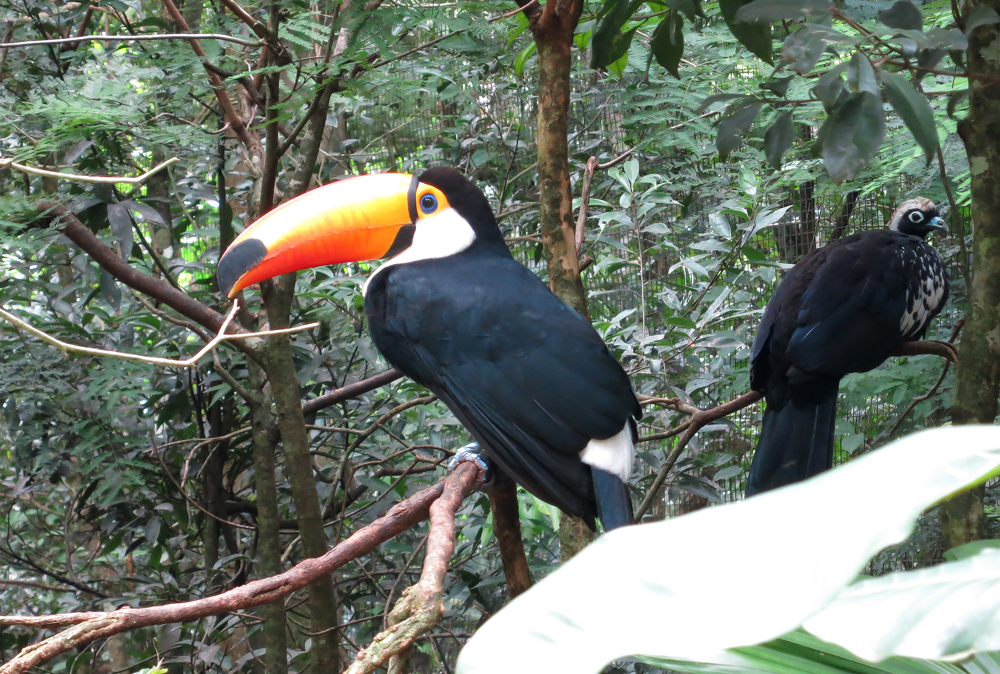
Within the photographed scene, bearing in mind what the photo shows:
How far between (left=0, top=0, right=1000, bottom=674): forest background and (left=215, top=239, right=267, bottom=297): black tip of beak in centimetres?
25

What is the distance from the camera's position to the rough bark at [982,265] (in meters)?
1.59

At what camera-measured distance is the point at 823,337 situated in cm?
225

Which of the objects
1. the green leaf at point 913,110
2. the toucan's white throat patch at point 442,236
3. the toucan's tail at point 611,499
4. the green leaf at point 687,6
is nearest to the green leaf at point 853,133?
the green leaf at point 913,110

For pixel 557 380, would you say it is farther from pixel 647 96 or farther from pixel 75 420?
pixel 75 420

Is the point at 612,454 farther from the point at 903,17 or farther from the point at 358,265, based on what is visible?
the point at 358,265

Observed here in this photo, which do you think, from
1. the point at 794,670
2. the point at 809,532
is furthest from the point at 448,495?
the point at 809,532

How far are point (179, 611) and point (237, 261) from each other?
1.10m

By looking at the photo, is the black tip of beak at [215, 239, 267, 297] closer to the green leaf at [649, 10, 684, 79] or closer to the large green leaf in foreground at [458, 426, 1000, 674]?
the green leaf at [649, 10, 684, 79]

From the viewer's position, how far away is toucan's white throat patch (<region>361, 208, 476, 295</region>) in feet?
7.20

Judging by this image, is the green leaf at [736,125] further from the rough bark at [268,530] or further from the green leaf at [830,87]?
the rough bark at [268,530]

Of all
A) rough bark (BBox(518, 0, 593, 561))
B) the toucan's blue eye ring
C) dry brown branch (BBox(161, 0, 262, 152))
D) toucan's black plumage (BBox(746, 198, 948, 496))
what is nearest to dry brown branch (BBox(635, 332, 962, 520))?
toucan's black plumage (BBox(746, 198, 948, 496))

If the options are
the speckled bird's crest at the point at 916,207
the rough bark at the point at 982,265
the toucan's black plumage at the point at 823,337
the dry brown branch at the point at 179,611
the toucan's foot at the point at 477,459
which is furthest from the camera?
the speckled bird's crest at the point at 916,207

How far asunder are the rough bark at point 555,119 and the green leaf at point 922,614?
4.64ft

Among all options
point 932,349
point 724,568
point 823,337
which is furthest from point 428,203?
point 724,568
